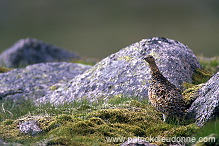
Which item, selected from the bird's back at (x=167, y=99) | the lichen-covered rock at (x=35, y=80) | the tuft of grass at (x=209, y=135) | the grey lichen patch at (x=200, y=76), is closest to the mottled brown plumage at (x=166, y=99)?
the bird's back at (x=167, y=99)

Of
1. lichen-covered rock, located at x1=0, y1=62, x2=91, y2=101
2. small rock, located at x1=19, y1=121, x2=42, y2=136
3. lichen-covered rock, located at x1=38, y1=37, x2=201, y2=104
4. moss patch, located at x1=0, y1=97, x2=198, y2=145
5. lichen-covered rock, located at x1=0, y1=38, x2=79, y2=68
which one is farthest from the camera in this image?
lichen-covered rock, located at x1=0, y1=38, x2=79, y2=68

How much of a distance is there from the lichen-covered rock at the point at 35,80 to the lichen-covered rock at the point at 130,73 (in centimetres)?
97

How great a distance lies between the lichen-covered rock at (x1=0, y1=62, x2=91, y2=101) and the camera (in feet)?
43.5

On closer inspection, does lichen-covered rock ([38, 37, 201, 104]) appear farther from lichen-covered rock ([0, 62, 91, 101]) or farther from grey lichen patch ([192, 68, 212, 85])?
lichen-covered rock ([0, 62, 91, 101])

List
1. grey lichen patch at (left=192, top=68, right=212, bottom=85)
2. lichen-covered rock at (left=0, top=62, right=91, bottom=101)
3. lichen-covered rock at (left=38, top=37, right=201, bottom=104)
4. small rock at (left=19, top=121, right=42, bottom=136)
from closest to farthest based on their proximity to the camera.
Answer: small rock at (left=19, top=121, right=42, bottom=136) → lichen-covered rock at (left=38, top=37, right=201, bottom=104) → grey lichen patch at (left=192, top=68, right=212, bottom=85) → lichen-covered rock at (left=0, top=62, right=91, bottom=101)

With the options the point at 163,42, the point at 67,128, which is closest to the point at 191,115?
the point at 67,128

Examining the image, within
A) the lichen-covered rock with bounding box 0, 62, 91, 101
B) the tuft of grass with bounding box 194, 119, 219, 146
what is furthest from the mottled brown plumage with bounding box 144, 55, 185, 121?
the lichen-covered rock with bounding box 0, 62, 91, 101

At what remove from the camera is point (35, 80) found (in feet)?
46.8

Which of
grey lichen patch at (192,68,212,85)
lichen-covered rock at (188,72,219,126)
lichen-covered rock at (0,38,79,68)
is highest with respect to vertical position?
lichen-covered rock at (0,38,79,68)

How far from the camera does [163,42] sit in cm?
1232

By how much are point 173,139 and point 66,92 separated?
629 centimetres

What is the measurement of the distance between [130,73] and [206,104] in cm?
434

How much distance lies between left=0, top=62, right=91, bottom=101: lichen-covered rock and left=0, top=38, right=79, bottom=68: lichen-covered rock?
766cm

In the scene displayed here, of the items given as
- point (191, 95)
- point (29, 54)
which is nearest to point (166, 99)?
point (191, 95)
